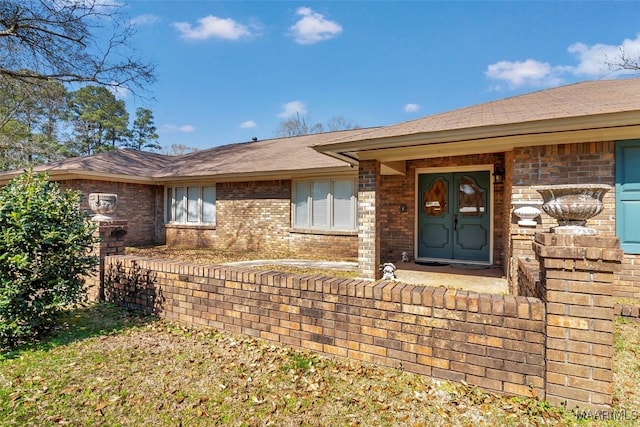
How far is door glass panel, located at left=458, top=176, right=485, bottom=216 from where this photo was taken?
718 cm

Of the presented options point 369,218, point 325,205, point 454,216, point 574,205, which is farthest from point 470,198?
point 574,205

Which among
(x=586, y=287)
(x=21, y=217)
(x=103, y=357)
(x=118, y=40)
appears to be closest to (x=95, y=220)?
(x=21, y=217)

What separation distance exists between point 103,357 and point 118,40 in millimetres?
13169

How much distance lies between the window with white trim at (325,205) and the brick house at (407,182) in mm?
31

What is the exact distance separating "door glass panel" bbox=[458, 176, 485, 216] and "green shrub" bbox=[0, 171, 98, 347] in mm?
7171

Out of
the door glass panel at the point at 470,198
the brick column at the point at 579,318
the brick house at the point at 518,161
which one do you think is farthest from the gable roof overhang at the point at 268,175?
the brick column at the point at 579,318

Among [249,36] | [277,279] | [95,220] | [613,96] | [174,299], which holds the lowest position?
[174,299]

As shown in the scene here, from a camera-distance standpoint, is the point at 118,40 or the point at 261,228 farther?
the point at 118,40

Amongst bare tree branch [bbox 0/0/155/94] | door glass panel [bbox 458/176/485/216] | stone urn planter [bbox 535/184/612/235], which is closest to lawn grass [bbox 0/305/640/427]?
stone urn planter [bbox 535/184/612/235]

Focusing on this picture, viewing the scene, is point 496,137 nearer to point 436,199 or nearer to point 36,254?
point 436,199

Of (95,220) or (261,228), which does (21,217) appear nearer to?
(95,220)

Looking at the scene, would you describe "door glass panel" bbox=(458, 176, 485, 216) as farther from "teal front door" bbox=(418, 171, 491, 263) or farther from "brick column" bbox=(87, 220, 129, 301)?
"brick column" bbox=(87, 220, 129, 301)

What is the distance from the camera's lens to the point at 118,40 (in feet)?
38.5

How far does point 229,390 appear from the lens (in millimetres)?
2418
